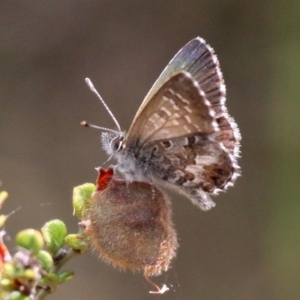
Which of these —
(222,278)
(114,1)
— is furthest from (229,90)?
(222,278)

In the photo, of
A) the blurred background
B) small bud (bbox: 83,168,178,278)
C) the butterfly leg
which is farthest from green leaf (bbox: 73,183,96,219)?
the blurred background

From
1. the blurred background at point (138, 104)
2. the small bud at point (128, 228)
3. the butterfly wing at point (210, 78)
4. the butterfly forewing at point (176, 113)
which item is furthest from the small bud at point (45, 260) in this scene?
the blurred background at point (138, 104)

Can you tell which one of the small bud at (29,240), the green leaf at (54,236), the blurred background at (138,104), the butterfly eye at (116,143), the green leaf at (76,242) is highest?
the small bud at (29,240)

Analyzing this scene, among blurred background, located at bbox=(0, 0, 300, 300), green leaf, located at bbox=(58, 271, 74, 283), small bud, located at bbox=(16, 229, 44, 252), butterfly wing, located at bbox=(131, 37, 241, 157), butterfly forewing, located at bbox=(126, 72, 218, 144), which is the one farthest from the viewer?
blurred background, located at bbox=(0, 0, 300, 300)

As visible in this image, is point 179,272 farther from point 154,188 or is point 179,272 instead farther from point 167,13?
point 154,188

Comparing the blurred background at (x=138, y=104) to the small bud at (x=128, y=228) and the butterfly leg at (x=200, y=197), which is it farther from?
the small bud at (x=128, y=228)

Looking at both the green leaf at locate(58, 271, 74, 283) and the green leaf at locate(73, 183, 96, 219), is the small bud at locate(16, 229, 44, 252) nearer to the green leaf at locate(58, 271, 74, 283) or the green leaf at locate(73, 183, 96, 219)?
the green leaf at locate(58, 271, 74, 283)

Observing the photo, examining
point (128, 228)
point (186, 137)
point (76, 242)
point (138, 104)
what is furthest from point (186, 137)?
point (138, 104)
